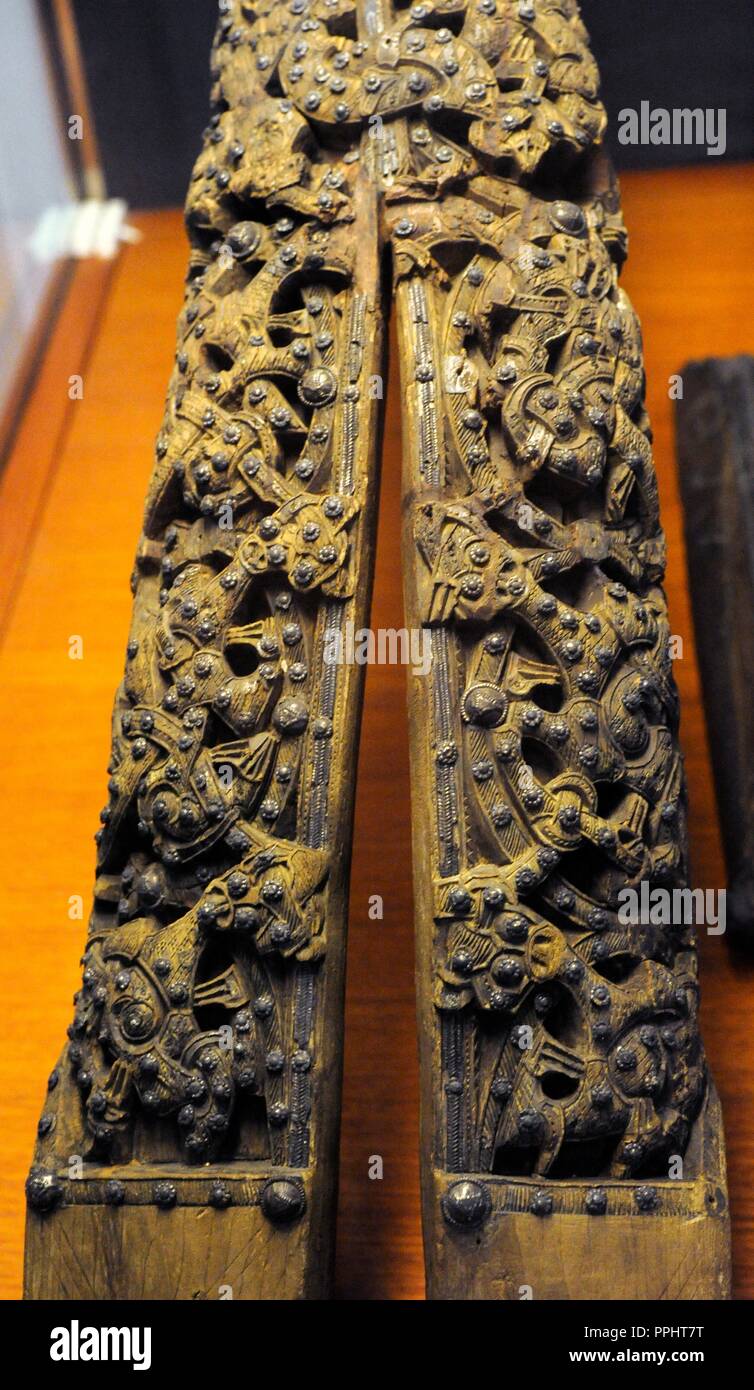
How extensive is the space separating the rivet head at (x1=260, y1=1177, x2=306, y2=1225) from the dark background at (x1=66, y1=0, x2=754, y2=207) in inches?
84.7

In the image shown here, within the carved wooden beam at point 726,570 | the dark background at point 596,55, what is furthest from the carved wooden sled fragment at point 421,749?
the dark background at point 596,55

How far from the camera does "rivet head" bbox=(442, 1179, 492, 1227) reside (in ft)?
5.94

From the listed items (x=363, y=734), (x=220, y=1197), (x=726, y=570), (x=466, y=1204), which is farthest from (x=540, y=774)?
(x=726, y=570)

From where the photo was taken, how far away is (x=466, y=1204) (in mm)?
1811

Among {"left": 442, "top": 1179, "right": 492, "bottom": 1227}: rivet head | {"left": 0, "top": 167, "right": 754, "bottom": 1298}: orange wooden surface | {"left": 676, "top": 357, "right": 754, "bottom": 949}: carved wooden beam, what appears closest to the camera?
{"left": 442, "top": 1179, "right": 492, "bottom": 1227}: rivet head

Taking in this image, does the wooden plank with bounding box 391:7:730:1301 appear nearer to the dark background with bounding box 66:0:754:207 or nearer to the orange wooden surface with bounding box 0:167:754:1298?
the orange wooden surface with bounding box 0:167:754:1298

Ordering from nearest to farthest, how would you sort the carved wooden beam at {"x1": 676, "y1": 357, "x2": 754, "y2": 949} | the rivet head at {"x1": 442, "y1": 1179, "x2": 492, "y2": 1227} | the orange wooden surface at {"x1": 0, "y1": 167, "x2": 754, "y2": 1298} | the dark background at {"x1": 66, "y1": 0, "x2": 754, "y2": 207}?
the rivet head at {"x1": 442, "y1": 1179, "x2": 492, "y2": 1227}, the orange wooden surface at {"x1": 0, "y1": 167, "x2": 754, "y2": 1298}, the carved wooden beam at {"x1": 676, "y1": 357, "x2": 754, "y2": 949}, the dark background at {"x1": 66, "y1": 0, "x2": 754, "y2": 207}

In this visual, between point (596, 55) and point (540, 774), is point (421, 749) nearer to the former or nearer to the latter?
point (540, 774)

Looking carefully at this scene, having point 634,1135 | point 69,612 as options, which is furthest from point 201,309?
point 634,1135

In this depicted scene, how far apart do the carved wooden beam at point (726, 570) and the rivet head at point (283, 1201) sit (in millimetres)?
946

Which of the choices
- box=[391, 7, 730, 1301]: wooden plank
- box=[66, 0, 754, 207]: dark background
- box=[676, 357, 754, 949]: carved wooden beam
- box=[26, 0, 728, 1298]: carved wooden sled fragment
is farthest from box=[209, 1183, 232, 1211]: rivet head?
box=[66, 0, 754, 207]: dark background

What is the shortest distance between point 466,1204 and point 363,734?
3.66 ft

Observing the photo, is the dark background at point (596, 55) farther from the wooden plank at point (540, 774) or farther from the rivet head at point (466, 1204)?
the rivet head at point (466, 1204)
